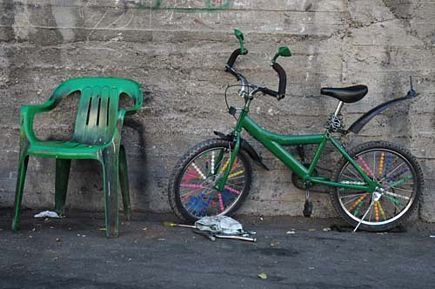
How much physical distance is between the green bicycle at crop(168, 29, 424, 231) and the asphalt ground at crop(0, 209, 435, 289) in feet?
0.71

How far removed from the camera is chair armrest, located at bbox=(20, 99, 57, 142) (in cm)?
562

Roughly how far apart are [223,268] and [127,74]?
2.07 meters

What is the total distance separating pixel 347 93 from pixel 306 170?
702 millimetres

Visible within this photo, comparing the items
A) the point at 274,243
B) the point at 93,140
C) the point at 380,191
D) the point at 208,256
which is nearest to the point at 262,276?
the point at 208,256

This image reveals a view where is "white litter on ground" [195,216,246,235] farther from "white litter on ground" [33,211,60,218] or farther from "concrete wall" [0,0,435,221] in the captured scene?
"white litter on ground" [33,211,60,218]

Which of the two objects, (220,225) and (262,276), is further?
(220,225)

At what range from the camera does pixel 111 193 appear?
18.1ft

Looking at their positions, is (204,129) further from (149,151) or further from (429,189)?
(429,189)

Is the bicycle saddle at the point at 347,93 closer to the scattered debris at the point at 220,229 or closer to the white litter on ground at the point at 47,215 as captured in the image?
the scattered debris at the point at 220,229

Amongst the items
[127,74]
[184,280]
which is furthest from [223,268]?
[127,74]

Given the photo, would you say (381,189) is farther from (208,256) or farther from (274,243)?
(208,256)

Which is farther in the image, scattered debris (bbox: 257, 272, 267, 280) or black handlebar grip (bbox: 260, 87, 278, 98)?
black handlebar grip (bbox: 260, 87, 278, 98)

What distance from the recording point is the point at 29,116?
18.8 ft

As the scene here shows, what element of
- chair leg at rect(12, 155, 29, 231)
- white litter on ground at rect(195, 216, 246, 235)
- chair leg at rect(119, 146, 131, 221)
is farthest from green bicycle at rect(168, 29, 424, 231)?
chair leg at rect(12, 155, 29, 231)
